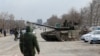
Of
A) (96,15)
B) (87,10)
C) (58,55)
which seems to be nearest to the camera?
(58,55)

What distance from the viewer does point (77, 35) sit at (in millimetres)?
53375

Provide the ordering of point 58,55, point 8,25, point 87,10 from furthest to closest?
point 8,25, point 87,10, point 58,55

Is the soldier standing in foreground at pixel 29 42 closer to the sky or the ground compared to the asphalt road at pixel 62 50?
closer to the sky

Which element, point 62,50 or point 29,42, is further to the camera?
point 62,50

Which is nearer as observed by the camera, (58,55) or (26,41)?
(26,41)

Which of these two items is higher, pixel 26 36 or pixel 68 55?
pixel 26 36

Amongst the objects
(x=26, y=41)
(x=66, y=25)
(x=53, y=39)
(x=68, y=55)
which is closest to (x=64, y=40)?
(x=53, y=39)

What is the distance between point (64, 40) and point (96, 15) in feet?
133

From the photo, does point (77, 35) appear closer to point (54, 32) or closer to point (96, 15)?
point (54, 32)

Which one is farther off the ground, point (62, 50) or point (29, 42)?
point (29, 42)

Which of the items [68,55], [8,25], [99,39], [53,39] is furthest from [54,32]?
[8,25]

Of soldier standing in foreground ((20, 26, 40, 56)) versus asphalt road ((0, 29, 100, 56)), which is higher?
soldier standing in foreground ((20, 26, 40, 56))

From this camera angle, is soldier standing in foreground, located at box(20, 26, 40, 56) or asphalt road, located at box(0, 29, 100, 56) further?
asphalt road, located at box(0, 29, 100, 56)

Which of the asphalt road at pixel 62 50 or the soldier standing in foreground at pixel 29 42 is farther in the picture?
the asphalt road at pixel 62 50
